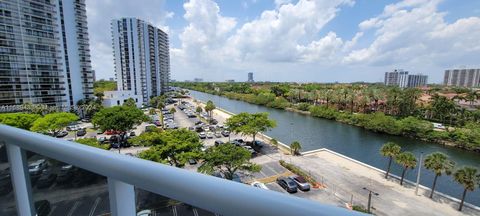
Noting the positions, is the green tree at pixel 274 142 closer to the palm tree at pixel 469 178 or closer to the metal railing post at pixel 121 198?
the palm tree at pixel 469 178

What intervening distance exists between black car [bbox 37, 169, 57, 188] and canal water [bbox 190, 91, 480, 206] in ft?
53.7

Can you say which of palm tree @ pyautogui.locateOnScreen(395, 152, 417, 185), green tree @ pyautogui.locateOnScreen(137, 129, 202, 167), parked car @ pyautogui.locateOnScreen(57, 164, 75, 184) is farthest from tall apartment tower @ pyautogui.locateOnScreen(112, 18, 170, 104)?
parked car @ pyautogui.locateOnScreen(57, 164, 75, 184)

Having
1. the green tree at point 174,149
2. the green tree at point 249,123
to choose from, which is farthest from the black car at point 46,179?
the green tree at point 249,123

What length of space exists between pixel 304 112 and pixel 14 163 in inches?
1432

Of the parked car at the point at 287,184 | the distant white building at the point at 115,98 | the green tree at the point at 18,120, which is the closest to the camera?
the parked car at the point at 287,184

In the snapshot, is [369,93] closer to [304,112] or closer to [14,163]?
[304,112]

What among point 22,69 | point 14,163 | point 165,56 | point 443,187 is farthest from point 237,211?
point 165,56

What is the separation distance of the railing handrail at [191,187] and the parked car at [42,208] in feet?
1.52

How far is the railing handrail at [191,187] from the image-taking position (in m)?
0.43

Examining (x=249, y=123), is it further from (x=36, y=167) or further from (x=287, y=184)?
(x=36, y=167)

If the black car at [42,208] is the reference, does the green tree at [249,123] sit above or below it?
below

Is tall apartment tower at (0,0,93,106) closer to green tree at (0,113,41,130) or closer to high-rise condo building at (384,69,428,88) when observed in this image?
green tree at (0,113,41,130)

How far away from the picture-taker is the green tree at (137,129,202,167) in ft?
35.3

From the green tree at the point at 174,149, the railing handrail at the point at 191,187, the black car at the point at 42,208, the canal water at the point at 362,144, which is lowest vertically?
the canal water at the point at 362,144
